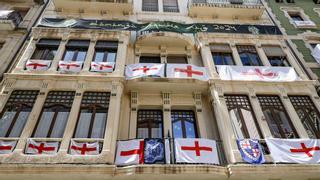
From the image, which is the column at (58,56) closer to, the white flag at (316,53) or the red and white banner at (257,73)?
the red and white banner at (257,73)

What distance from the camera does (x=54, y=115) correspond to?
11.8 meters

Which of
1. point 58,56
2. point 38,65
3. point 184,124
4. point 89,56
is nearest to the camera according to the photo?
point 184,124

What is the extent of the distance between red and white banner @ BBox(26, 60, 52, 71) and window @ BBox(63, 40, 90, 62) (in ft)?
3.52

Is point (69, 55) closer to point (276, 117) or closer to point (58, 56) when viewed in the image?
point (58, 56)

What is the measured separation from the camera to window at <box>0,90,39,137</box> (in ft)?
36.5

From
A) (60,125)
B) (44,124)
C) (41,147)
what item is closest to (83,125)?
(60,125)

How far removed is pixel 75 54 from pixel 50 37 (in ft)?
6.98

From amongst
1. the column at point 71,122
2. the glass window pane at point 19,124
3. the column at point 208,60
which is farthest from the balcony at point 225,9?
the glass window pane at point 19,124

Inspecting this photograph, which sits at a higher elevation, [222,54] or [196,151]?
[222,54]

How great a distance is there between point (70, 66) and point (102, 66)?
1667 mm

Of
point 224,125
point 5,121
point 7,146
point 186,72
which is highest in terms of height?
point 186,72

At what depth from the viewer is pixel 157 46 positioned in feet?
55.4

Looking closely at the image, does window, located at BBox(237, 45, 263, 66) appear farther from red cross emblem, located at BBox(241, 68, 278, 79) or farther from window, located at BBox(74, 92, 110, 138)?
window, located at BBox(74, 92, 110, 138)

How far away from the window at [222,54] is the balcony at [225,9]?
494cm
